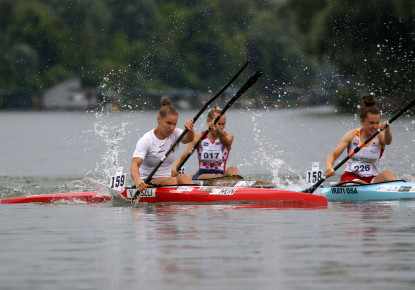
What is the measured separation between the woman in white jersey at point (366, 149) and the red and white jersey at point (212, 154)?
2123 mm

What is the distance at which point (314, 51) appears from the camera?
58094 millimetres

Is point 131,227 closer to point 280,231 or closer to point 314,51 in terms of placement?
point 280,231

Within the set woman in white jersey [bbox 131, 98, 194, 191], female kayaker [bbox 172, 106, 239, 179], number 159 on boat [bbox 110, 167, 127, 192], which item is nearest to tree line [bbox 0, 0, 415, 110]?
female kayaker [bbox 172, 106, 239, 179]

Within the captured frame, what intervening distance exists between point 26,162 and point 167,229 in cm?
2257

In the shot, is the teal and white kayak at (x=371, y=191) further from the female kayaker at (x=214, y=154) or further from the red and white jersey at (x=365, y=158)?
the female kayaker at (x=214, y=154)

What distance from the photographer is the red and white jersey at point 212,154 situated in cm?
1789

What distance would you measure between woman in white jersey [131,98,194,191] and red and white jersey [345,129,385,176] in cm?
261

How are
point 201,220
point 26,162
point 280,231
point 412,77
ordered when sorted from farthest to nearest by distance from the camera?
point 412,77 < point 26,162 < point 201,220 < point 280,231

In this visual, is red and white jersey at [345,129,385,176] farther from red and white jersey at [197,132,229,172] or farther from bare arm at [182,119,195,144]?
bare arm at [182,119,195,144]

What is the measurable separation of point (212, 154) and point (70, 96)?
3226 inches

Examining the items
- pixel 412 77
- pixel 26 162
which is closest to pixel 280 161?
pixel 26 162

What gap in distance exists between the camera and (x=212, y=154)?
17922mm

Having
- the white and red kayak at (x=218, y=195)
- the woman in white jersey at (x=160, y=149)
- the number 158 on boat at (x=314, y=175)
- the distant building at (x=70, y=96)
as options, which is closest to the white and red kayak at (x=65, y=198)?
the white and red kayak at (x=218, y=195)

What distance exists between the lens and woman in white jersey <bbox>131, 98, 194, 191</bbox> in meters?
15.4
